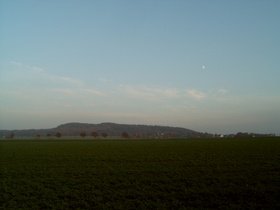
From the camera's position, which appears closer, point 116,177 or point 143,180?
point 143,180

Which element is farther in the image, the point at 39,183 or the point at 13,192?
the point at 39,183

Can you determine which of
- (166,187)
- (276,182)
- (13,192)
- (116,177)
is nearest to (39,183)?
(13,192)

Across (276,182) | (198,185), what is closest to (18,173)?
(198,185)

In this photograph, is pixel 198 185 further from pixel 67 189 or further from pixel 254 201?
pixel 67 189

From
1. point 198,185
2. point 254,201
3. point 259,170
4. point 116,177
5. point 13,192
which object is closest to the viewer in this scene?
point 254,201

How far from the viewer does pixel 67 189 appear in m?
14.0

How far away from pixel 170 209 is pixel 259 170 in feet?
37.9

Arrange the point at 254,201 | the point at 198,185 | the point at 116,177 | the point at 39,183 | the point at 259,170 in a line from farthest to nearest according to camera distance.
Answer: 1. the point at 259,170
2. the point at 116,177
3. the point at 39,183
4. the point at 198,185
5. the point at 254,201

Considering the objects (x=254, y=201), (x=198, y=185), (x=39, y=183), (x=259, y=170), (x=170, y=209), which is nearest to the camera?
(x=170, y=209)

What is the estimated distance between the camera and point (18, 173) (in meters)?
19.5

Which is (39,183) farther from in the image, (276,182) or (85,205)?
(276,182)

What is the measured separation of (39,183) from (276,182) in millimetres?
Answer: 14417

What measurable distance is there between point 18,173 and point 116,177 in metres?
8.17

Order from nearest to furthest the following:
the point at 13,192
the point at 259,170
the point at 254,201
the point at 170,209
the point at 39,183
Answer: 1. the point at 170,209
2. the point at 254,201
3. the point at 13,192
4. the point at 39,183
5. the point at 259,170
